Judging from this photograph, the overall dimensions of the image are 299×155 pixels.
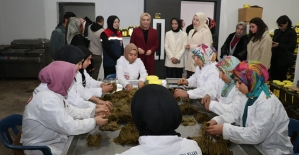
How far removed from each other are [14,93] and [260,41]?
4628 millimetres

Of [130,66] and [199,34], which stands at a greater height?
[199,34]

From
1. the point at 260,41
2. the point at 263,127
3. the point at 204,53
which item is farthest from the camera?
the point at 260,41

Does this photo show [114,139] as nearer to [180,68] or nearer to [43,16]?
[180,68]

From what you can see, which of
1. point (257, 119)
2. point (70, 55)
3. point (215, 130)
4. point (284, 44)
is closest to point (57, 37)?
point (70, 55)

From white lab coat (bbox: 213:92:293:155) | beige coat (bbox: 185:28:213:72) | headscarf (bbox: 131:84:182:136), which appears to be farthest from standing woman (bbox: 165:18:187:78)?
headscarf (bbox: 131:84:182:136)

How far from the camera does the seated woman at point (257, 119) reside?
143 cm

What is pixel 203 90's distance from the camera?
2.23 m

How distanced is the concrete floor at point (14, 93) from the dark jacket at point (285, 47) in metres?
4.45

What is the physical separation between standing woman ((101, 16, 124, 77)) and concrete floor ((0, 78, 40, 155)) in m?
1.59

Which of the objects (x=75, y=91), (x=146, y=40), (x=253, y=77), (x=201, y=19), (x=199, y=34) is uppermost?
(x=201, y=19)

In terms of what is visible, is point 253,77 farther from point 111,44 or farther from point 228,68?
point 111,44

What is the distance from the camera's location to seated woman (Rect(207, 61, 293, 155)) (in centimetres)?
143

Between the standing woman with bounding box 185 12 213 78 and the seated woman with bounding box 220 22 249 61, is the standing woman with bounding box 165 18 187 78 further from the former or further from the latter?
the seated woman with bounding box 220 22 249 61

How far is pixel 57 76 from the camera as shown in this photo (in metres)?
1.53
